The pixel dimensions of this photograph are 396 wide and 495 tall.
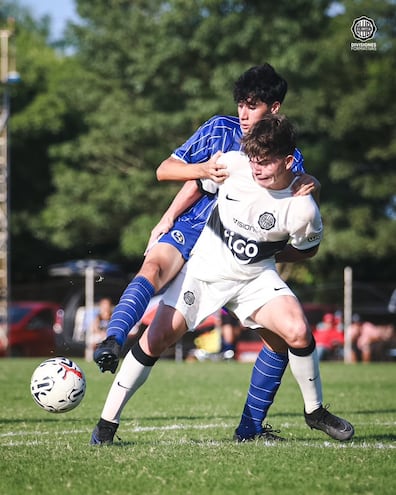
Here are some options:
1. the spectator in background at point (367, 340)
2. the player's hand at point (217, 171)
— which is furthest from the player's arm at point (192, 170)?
the spectator in background at point (367, 340)

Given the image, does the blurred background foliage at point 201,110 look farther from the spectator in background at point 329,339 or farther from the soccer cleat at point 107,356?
the soccer cleat at point 107,356

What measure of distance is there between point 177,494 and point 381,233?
88.4 ft

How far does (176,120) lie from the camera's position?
1176 inches

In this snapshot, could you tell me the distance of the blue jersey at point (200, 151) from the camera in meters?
5.84

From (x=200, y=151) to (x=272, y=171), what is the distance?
2.42 feet

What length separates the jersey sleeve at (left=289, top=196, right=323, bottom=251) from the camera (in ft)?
17.5

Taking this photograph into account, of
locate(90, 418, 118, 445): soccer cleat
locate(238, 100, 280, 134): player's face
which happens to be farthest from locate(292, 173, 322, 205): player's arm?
locate(90, 418, 118, 445): soccer cleat

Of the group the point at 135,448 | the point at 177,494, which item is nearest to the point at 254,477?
the point at 177,494

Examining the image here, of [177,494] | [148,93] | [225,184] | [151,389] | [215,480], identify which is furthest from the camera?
[148,93]

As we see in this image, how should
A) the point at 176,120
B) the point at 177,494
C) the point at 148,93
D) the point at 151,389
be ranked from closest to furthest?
the point at 177,494 < the point at 151,389 < the point at 176,120 < the point at 148,93

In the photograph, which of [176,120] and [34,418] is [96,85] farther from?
[34,418]

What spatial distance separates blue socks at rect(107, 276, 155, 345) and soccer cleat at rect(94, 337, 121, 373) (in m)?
0.13

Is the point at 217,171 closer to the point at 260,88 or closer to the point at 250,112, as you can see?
the point at 250,112

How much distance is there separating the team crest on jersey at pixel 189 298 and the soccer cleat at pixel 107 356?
672 mm
